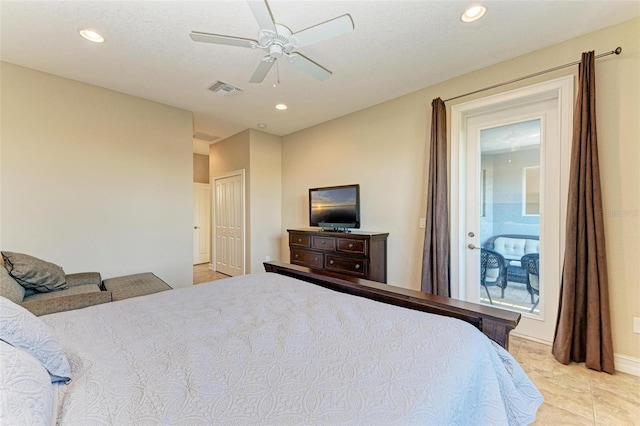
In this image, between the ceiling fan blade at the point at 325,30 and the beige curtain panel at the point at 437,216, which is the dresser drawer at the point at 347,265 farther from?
the ceiling fan blade at the point at 325,30

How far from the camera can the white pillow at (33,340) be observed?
2.83ft

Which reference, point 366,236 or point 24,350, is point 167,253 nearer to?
point 366,236

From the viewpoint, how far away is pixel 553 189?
253 cm

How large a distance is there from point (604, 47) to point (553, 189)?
119 centimetres

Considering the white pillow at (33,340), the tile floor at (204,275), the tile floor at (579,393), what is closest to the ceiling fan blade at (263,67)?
the white pillow at (33,340)

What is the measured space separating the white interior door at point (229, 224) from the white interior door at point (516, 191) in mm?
3585

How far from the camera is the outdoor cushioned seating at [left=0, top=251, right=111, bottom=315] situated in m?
1.90

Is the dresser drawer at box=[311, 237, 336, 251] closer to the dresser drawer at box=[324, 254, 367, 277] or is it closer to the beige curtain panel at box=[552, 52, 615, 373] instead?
the dresser drawer at box=[324, 254, 367, 277]

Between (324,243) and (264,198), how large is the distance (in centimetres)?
171

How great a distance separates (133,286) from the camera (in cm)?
278

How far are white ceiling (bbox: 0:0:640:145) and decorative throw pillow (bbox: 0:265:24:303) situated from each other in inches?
78.1

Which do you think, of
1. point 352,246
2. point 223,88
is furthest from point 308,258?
point 223,88

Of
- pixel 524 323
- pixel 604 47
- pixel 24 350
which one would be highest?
pixel 604 47

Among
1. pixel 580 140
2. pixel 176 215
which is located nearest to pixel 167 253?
pixel 176 215
